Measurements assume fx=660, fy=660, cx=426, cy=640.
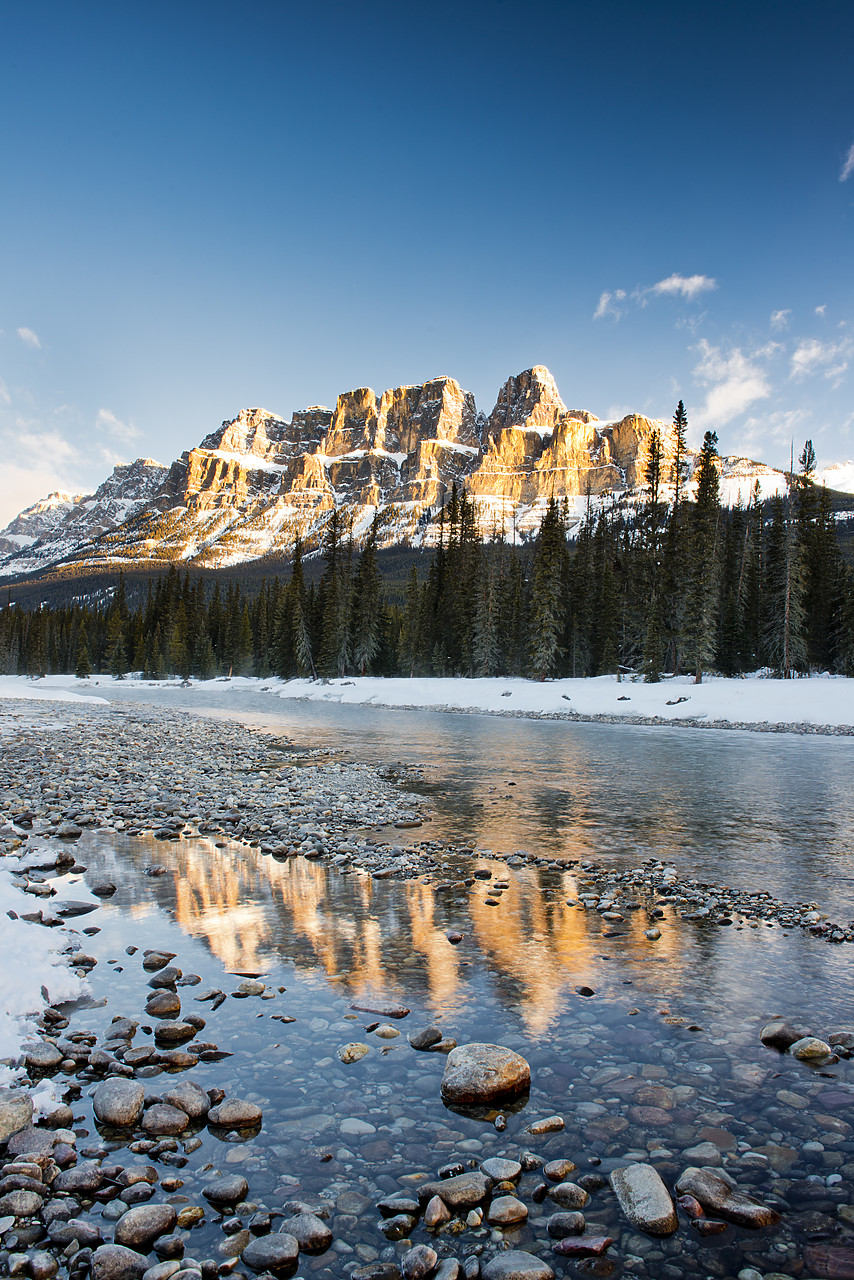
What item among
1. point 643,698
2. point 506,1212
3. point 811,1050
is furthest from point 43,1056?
point 643,698

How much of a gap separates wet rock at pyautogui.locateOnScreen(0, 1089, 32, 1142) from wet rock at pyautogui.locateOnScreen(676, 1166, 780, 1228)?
3.76 meters

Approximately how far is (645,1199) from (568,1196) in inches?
15.4

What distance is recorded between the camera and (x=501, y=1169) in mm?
3670

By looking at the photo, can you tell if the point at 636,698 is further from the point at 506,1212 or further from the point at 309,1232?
the point at 309,1232

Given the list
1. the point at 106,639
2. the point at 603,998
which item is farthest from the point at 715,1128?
the point at 106,639

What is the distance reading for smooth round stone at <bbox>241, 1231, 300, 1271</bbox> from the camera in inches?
118

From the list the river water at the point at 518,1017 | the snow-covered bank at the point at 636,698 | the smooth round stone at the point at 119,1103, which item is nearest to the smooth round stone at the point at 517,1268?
the river water at the point at 518,1017

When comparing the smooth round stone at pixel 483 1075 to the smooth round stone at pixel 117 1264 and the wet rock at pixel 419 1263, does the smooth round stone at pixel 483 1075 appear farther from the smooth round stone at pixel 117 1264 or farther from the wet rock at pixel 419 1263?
the smooth round stone at pixel 117 1264

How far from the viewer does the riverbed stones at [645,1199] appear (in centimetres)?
329

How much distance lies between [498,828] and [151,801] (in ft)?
24.1

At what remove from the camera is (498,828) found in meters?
12.2

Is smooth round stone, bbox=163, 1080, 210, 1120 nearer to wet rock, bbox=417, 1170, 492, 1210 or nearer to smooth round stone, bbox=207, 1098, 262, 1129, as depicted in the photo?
smooth round stone, bbox=207, 1098, 262, 1129

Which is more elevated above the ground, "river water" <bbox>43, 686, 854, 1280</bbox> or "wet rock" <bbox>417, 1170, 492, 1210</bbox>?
"wet rock" <bbox>417, 1170, 492, 1210</bbox>

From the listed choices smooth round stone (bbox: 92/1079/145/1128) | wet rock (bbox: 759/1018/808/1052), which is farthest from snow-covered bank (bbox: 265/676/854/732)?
smooth round stone (bbox: 92/1079/145/1128)
